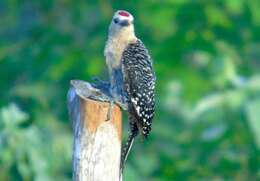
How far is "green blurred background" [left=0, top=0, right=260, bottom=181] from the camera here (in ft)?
35.8

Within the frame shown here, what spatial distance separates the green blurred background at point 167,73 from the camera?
1092 cm

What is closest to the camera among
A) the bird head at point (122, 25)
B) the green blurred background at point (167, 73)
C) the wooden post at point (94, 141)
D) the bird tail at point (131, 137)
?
the wooden post at point (94, 141)

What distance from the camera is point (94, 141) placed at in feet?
21.8

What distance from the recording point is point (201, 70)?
1466 cm

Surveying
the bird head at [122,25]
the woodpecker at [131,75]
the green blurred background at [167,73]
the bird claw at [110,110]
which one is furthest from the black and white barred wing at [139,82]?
the green blurred background at [167,73]

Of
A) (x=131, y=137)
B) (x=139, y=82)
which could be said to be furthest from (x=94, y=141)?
(x=139, y=82)

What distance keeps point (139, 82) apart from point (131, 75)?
→ 2.8 inches

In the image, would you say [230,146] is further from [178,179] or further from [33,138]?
[33,138]

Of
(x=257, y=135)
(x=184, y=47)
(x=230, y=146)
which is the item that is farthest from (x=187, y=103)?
(x=257, y=135)

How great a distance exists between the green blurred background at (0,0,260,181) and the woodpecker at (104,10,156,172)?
1.63 metres

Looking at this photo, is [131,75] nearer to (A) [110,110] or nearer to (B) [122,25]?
(B) [122,25]

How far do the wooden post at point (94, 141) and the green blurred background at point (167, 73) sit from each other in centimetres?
302

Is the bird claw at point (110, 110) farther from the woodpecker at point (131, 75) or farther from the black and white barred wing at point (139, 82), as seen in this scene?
the black and white barred wing at point (139, 82)

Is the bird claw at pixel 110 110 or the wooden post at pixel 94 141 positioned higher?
the bird claw at pixel 110 110
